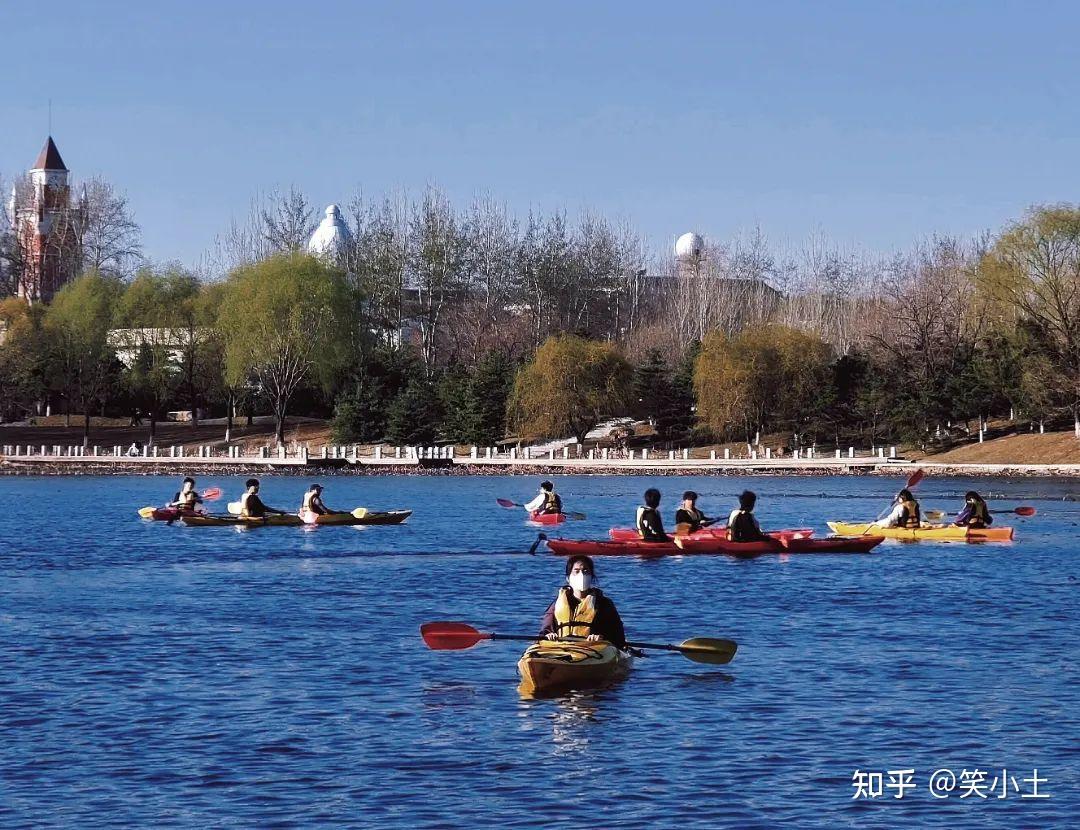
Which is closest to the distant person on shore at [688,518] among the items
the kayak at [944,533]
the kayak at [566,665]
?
the kayak at [944,533]

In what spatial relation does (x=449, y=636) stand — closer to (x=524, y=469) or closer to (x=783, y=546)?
(x=783, y=546)

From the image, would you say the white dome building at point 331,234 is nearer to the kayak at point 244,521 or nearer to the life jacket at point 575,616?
the kayak at point 244,521

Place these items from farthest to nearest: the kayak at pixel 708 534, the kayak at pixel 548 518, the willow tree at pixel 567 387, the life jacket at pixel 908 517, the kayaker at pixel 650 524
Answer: the willow tree at pixel 567 387 → the kayak at pixel 548 518 → the life jacket at pixel 908 517 → the kayaker at pixel 650 524 → the kayak at pixel 708 534

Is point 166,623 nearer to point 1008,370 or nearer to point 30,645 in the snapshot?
point 30,645

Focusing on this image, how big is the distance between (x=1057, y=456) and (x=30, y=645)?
229 ft

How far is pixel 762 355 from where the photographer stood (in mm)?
95062

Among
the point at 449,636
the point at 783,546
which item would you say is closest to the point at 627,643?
the point at 449,636

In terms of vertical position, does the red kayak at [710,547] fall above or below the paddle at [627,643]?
above

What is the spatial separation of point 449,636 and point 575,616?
2044mm

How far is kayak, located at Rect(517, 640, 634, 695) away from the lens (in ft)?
64.1

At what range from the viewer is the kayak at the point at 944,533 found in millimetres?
41750

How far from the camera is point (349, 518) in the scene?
1836 inches

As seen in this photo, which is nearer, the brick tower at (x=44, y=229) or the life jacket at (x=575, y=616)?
the life jacket at (x=575, y=616)

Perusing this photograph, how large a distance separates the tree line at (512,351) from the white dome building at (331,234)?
16.7 m
